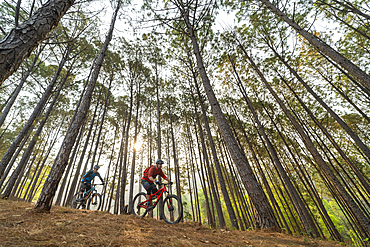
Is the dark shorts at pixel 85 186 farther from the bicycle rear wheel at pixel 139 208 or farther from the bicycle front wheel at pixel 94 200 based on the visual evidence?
the bicycle rear wheel at pixel 139 208

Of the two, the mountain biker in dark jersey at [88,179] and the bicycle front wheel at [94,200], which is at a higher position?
the mountain biker in dark jersey at [88,179]

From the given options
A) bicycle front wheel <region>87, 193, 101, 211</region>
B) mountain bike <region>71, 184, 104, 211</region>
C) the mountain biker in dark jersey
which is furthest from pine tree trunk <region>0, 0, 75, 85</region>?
bicycle front wheel <region>87, 193, 101, 211</region>

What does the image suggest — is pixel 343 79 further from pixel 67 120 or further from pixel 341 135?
pixel 67 120

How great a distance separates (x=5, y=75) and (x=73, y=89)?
13439mm

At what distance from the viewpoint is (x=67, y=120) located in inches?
652

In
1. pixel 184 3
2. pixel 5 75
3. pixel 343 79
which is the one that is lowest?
pixel 5 75

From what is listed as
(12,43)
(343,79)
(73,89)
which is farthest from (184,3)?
(343,79)

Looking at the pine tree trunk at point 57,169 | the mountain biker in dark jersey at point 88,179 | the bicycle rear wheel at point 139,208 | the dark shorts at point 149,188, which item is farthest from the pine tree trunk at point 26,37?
the mountain biker in dark jersey at point 88,179

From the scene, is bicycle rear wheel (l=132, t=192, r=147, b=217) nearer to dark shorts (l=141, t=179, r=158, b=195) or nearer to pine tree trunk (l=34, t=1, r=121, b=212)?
dark shorts (l=141, t=179, r=158, b=195)

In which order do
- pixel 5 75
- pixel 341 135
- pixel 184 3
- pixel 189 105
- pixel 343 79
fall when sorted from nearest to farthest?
pixel 5 75 → pixel 184 3 → pixel 343 79 → pixel 341 135 → pixel 189 105

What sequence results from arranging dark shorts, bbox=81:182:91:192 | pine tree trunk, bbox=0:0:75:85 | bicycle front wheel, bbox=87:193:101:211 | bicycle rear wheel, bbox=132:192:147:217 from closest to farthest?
pine tree trunk, bbox=0:0:75:85 → bicycle rear wheel, bbox=132:192:147:217 → dark shorts, bbox=81:182:91:192 → bicycle front wheel, bbox=87:193:101:211

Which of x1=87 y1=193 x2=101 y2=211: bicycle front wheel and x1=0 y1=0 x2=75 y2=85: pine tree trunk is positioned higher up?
x1=0 y1=0 x2=75 y2=85: pine tree trunk

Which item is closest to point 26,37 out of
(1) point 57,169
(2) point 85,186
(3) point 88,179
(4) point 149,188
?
(1) point 57,169

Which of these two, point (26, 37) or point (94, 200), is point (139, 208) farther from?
point (26, 37)
